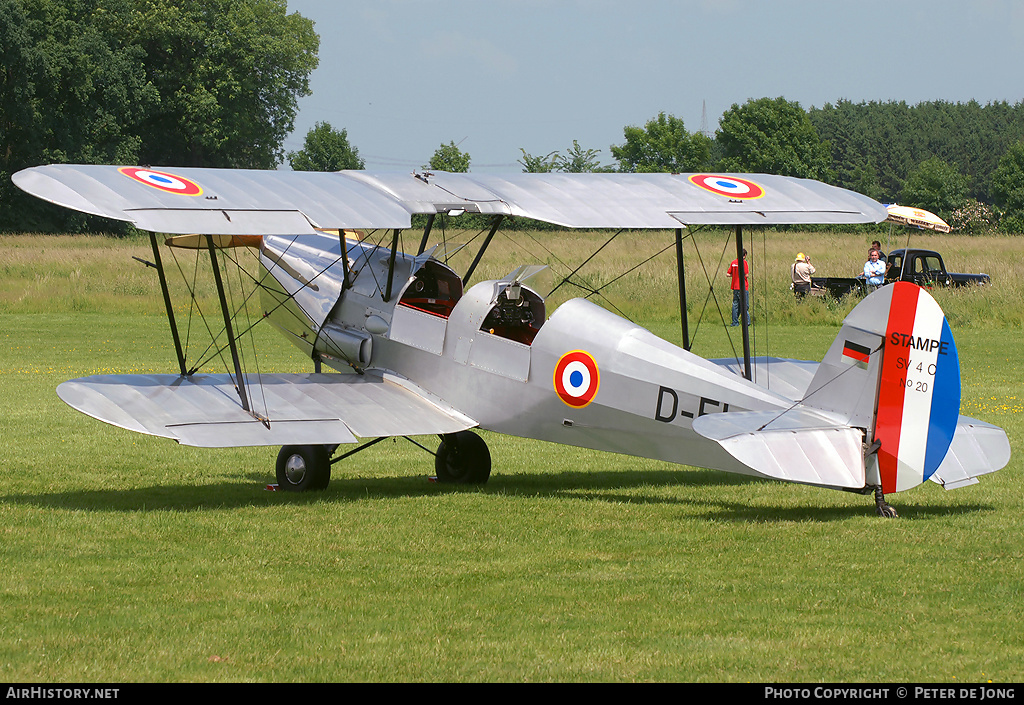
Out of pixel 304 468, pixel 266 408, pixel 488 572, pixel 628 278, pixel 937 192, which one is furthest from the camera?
pixel 937 192

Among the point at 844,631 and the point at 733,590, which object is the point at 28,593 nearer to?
the point at 733,590

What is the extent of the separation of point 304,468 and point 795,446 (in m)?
4.06

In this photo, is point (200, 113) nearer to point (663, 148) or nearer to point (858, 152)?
point (663, 148)

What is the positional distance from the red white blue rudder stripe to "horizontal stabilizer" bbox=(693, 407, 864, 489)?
0.73 feet

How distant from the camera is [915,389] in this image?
7.46m

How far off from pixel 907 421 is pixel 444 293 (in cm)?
420

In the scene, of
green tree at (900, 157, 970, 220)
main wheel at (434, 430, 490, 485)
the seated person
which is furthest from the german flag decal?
green tree at (900, 157, 970, 220)

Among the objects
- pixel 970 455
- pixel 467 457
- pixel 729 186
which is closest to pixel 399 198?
pixel 467 457

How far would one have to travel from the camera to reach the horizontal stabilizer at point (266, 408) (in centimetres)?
865

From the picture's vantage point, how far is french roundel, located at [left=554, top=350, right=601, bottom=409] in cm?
897

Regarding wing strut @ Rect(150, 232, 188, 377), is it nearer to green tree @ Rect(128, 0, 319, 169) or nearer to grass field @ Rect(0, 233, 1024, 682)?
grass field @ Rect(0, 233, 1024, 682)

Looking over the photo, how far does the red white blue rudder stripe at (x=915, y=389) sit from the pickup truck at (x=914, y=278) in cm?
2030

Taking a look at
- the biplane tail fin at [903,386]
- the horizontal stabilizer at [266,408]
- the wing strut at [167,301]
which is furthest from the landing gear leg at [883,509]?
the wing strut at [167,301]
